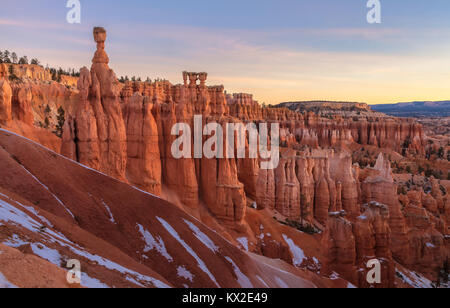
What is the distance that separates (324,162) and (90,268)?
34540 mm

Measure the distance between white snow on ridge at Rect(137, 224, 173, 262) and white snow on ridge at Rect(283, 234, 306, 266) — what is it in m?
15.1

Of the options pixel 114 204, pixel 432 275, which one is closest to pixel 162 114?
pixel 114 204

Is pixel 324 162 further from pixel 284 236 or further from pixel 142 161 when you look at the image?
pixel 142 161

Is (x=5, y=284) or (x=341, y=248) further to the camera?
(x=341, y=248)

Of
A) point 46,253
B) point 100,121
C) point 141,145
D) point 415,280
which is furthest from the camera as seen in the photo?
point 415,280

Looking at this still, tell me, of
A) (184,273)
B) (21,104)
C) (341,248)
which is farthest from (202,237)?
(21,104)

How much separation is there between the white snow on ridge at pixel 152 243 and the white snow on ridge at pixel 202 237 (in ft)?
8.92

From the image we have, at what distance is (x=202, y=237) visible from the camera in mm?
19219

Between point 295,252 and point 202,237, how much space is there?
1291 centimetres

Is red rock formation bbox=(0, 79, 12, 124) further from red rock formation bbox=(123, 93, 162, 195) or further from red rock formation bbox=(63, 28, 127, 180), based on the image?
red rock formation bbox=(123, 93, 162, 195)

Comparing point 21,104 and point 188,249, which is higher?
point 21,104

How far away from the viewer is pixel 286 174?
37.5 metres

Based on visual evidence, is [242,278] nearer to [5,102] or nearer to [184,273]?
[184,273]

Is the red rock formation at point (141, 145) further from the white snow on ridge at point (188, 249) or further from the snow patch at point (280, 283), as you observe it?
the snow patch at point (280, 283)
